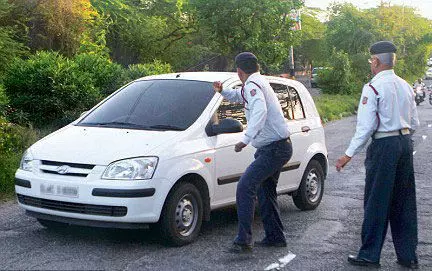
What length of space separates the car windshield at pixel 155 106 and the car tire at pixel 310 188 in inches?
73.4

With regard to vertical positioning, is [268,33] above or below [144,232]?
above

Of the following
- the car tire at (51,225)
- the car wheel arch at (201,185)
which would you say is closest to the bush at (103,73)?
the car tire at (51,225)

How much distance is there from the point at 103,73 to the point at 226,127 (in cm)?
851

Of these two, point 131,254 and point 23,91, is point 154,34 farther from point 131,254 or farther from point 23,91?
point 131,254

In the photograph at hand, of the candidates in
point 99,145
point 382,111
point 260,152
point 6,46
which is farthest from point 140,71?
point 382,111

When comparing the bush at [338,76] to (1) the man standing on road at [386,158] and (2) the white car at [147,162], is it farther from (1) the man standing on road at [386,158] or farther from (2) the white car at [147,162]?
(1) the man standing on road at [386,158]

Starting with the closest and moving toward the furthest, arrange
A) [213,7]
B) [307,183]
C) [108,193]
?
[108,193]
[307,183]
[213,7]

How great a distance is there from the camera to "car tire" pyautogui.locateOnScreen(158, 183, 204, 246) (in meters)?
6.21

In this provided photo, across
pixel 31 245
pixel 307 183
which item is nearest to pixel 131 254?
pixel 31 245

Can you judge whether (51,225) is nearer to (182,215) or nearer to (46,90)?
(182,215)

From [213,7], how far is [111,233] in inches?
694

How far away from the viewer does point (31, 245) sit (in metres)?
6.41

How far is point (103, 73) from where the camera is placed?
14688mm

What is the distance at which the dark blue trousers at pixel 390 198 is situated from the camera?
18.9 feet
